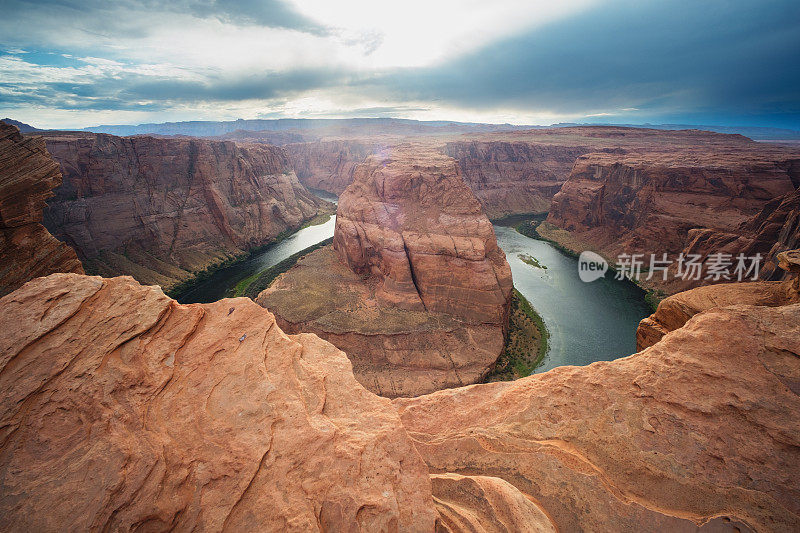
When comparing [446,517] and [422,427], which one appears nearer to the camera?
[446,517]

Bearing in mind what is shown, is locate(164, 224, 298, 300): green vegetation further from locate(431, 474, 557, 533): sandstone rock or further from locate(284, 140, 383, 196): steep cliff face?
locate(284, 140, 383, 196): steep cliff face

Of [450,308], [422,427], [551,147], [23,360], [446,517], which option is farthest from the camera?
[551,147]

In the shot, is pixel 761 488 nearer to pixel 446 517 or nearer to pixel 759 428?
pixel 759 428

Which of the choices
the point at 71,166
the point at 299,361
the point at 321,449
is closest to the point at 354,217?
the point at 299,361

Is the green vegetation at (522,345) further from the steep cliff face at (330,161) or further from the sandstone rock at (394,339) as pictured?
the steep cliff face at (330,161)

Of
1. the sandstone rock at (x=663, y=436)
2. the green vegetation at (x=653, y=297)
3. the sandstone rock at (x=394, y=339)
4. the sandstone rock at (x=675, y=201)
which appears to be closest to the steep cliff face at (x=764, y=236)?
the sandstone rock at (x=675, y=201)

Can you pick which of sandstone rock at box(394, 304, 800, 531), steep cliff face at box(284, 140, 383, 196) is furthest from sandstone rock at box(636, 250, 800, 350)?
steep cliff face at box(284, 140, 383, 196)

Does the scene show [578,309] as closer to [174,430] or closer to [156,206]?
[174,430]
